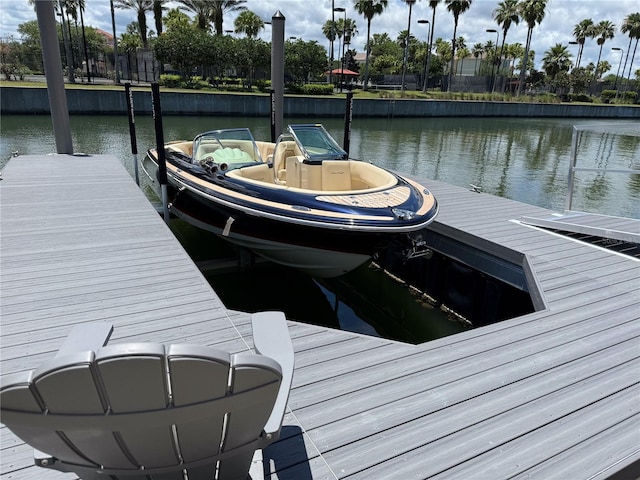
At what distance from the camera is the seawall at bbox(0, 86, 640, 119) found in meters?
22.9

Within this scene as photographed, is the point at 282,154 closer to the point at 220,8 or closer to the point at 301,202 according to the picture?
the point at 301,202

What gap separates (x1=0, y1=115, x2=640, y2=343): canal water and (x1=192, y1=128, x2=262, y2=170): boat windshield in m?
1.56

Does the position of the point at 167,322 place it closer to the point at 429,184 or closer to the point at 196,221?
the point at 196,221

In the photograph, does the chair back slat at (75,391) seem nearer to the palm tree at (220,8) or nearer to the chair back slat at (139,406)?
the chair back slat at (139,406)

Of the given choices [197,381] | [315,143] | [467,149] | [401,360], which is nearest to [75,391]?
[197,381]

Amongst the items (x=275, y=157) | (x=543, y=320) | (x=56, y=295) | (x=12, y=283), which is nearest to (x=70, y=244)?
(x=12, y=283)

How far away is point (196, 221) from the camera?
249 inches

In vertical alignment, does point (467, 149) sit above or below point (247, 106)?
below

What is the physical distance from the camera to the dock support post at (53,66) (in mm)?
7824

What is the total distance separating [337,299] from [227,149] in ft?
9.30

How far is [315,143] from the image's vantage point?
21.1 feet

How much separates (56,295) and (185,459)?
2621 mm

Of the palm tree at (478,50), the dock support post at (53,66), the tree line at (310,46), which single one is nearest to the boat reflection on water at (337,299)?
the dock support post at (53,66)

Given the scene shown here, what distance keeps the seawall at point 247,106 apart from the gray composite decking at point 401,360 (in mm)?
14689
